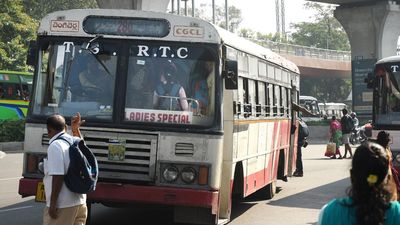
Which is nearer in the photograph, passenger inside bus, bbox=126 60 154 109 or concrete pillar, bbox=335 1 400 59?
passenger inside bus, bbox=126 60 154 109

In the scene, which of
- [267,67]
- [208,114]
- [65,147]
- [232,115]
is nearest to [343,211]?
[65,147]

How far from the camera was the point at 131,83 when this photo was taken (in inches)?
318

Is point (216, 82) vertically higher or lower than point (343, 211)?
higher

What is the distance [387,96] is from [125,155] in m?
7.02

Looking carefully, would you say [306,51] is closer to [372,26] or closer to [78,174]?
[372,26]

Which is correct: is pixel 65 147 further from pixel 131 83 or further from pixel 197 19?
pixel 197 19

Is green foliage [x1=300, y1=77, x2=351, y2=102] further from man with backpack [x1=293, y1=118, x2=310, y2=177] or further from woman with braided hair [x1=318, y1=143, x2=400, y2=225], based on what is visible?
woman with braided hair [x1=318, y1=143, x2=400, y2=225]

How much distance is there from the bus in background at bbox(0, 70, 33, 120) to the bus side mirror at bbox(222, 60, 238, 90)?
2656 cm

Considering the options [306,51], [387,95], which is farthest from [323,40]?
[387,95]

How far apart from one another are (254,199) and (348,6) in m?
33.3

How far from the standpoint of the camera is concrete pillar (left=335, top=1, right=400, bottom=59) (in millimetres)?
42844

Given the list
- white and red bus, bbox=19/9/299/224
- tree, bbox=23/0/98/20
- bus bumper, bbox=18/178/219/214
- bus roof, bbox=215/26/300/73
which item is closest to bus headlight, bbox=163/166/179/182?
white and red bus, bbox=19/9/299/224

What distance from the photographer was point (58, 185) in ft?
19.1

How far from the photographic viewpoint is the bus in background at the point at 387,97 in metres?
13.0
